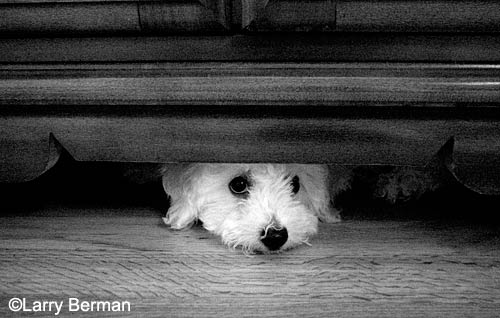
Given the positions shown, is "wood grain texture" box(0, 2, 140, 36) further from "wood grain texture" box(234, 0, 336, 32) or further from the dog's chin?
the dog's chin

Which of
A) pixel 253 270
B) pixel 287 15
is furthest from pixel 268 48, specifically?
pixel 253 270

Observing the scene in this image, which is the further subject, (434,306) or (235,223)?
(235,223)

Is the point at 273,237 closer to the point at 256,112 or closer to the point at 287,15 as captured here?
the point at 256,112

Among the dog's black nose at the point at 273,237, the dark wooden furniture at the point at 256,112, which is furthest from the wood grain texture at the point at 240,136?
the dog's black nose at the point at 273,237

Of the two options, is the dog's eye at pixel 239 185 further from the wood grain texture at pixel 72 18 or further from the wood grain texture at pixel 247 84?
the wood grain texture at pixel 72 18

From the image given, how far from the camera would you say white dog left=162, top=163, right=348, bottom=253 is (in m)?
0.83

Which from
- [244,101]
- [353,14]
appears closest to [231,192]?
→ [244,101]

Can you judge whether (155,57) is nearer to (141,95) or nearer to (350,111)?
(141,95)

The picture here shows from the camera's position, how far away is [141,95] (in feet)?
2.48

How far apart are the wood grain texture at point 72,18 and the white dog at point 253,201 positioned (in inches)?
10.6

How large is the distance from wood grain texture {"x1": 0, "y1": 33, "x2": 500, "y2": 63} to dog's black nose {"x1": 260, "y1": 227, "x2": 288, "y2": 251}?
25cm

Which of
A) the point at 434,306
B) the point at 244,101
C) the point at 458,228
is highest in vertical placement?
the point at 244,101

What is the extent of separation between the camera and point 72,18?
74 cm

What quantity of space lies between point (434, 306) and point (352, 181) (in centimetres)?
39
